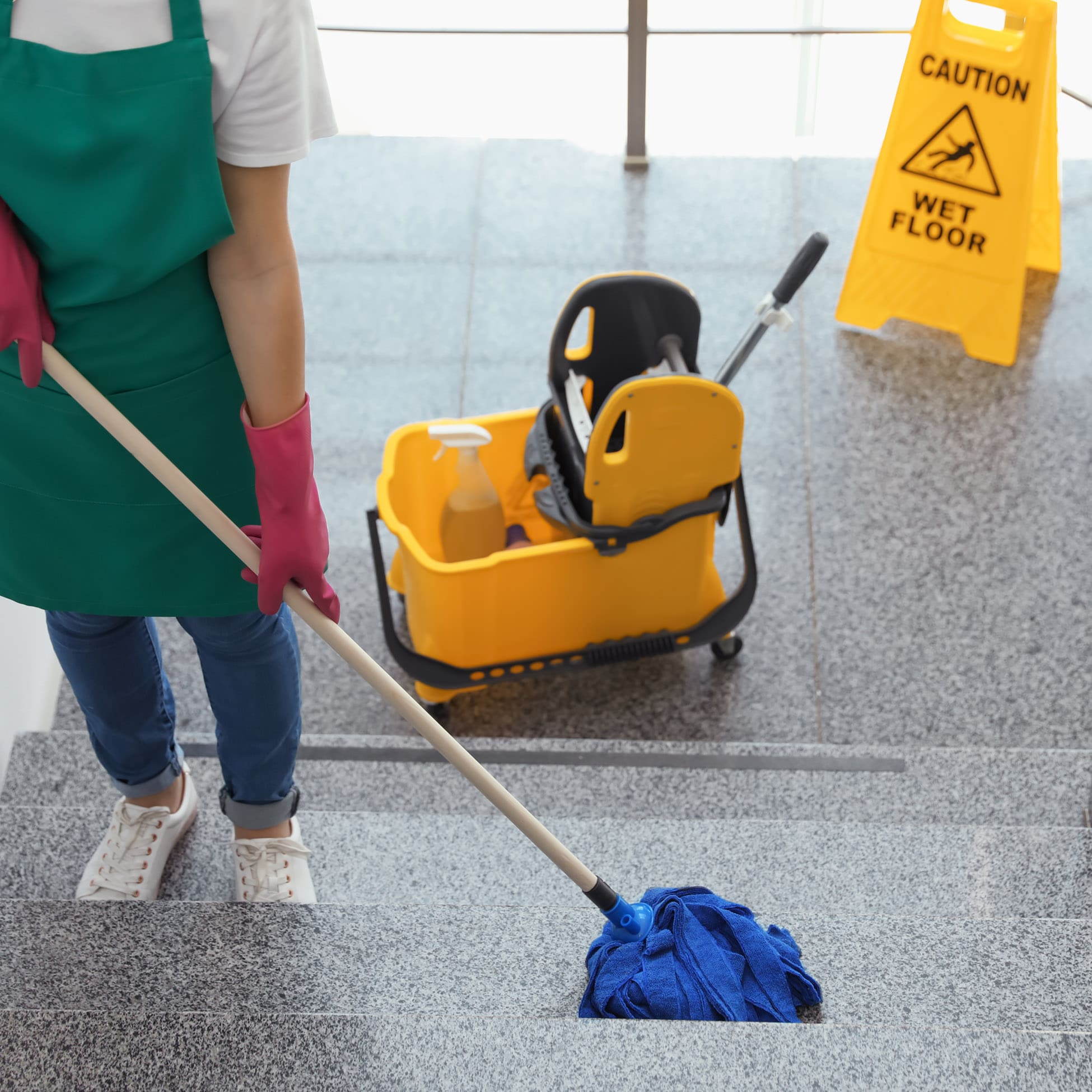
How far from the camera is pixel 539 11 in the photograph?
4.50 meters

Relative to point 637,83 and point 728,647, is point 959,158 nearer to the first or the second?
point 637,83

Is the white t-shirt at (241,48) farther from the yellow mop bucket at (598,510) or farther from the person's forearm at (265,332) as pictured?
the yellow mop bucket at (598,510)

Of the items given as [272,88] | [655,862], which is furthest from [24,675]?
[272,88]

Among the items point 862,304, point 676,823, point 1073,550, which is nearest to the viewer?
point 676,823

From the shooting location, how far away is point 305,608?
3.69 ft

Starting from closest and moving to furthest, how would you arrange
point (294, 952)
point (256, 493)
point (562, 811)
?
point (256, 493)
point (294, 952)
point (562, 811)

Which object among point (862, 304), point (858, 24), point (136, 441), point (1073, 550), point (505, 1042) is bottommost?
point (1073, 550)

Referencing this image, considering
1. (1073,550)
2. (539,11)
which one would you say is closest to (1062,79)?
(1073,550)

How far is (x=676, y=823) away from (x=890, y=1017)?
409mm

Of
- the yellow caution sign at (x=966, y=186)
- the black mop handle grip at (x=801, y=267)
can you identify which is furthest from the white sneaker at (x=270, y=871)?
the yellow caution sign at (x=966, y=186)

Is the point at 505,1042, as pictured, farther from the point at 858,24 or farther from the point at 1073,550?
the point at 858,24

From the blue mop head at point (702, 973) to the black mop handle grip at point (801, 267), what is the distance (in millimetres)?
843

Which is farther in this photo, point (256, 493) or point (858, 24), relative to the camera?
point (858, 24)

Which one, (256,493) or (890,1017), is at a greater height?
(256,493)
